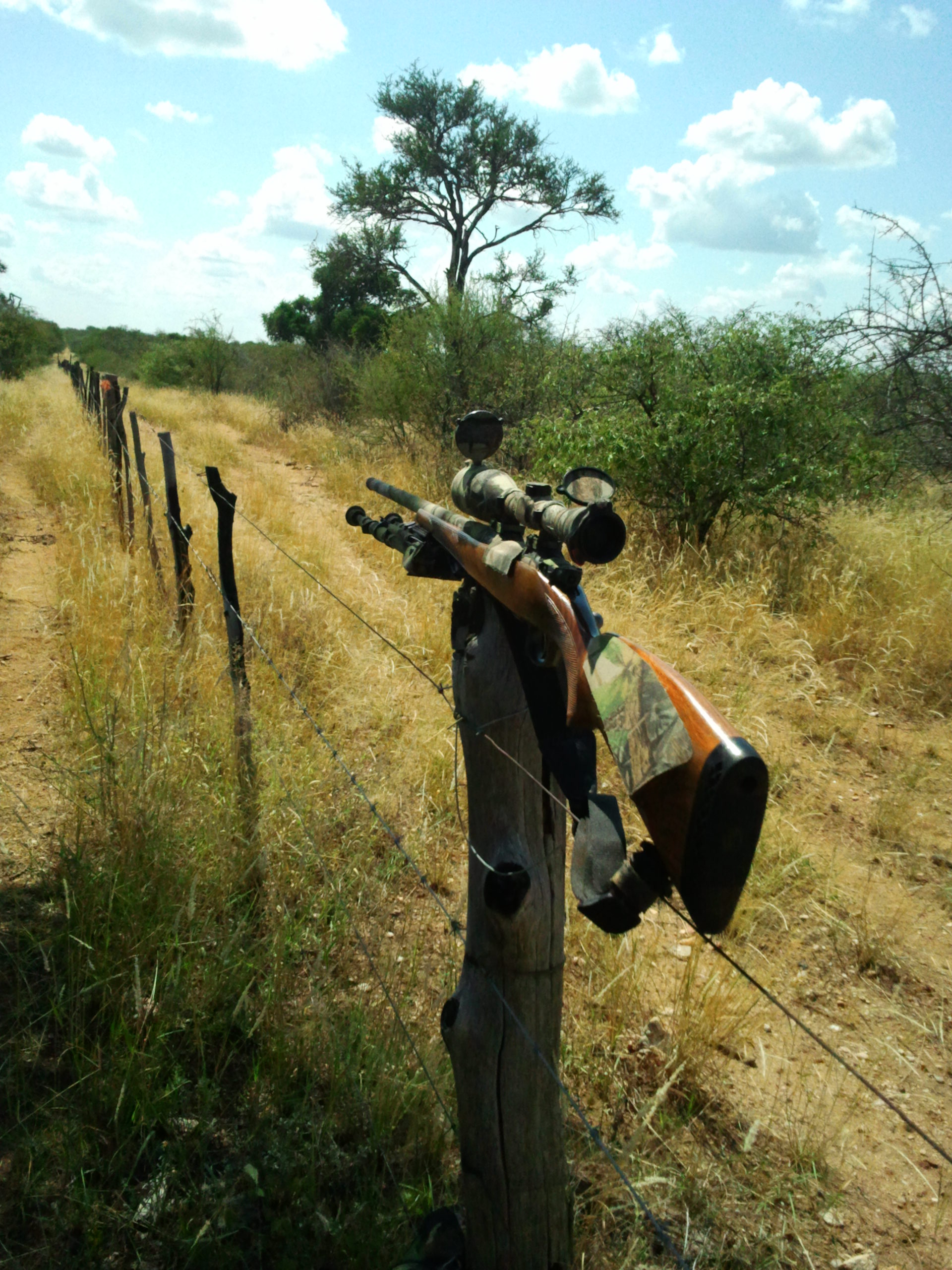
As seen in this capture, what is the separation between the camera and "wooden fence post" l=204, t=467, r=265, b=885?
3.04 meters

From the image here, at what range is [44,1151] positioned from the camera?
6.30 ft

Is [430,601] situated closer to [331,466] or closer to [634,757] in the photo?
[634,757]

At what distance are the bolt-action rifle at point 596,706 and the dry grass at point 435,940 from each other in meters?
1.38

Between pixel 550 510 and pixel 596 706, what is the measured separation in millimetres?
450

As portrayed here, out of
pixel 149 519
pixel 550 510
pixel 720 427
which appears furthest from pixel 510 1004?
pixel 720 427

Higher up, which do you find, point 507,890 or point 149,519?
point 149,519

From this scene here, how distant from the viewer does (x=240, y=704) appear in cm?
316

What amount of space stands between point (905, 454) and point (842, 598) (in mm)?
2217

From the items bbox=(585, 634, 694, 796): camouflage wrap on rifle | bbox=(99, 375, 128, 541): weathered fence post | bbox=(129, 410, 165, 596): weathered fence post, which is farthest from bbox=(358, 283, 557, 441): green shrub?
bbox=(585, 634, 694, 796): camouflage wrap on rifle

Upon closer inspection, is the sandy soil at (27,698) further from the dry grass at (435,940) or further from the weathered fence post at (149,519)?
the weathered fence post at (149,519)

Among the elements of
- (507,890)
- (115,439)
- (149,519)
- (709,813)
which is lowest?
(507,890)

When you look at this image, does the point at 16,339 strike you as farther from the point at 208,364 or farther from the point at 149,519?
the point at 149,519

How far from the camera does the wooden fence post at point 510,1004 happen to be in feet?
4.74

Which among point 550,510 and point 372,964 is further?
point 372,964
